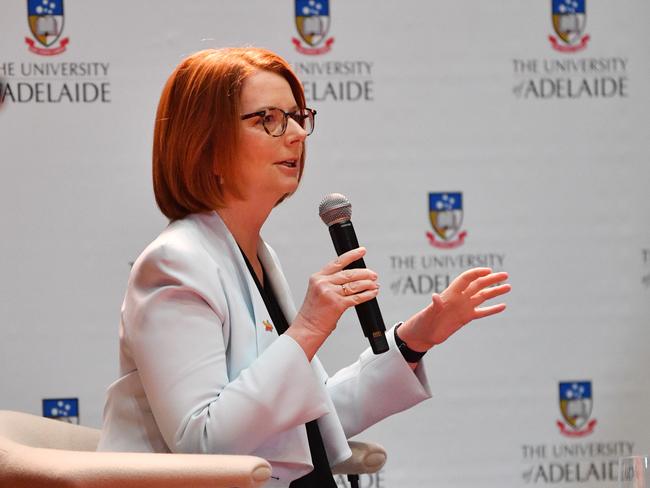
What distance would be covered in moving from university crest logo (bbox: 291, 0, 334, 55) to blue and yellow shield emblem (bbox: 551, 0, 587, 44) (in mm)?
901

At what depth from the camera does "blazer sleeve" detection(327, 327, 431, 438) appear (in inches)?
93.1

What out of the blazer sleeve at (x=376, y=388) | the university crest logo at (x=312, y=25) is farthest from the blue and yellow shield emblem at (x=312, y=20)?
the blazer sleeve at (x=376, y=388)

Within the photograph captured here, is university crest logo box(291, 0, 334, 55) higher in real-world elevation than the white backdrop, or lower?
higher

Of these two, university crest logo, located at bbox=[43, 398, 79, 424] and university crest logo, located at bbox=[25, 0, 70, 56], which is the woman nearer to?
university crest logo, located at bbox=[43, 398, 79, 424]

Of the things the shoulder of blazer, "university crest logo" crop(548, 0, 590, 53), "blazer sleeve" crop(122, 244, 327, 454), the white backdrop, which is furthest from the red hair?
"university crest logo" crop(548, 0, 590, 53)

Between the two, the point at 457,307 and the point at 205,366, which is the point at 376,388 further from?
the point at 205,366

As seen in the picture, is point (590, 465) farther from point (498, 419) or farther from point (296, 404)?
point (296, 404)

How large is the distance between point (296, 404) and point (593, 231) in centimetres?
218

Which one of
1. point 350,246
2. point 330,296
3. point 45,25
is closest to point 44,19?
point 45,25

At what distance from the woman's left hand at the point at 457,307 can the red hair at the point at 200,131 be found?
1.77 feet

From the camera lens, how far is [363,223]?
11.8 feet

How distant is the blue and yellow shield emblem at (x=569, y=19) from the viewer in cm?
369

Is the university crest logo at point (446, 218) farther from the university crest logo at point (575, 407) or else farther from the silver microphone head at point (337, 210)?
the silver microphone head at point (337, 210)

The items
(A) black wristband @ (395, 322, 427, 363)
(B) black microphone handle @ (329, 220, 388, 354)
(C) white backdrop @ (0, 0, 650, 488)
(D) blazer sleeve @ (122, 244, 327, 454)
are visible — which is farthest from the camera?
(C) white backdrop @ (0, 0, 650, 488)
